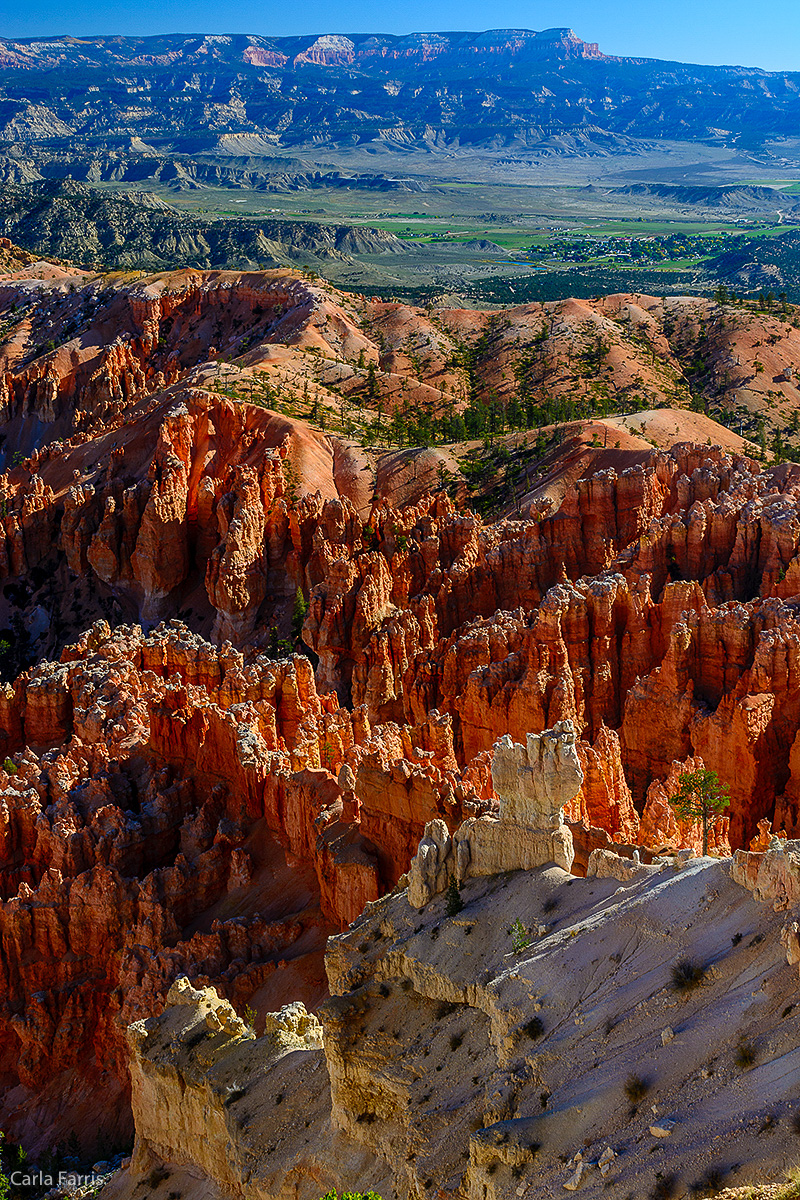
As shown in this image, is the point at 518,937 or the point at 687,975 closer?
the point at 687,975

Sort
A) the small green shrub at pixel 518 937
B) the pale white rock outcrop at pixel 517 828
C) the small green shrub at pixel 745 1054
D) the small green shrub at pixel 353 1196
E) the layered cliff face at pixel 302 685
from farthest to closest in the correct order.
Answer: the layered cliff face at pixel 302 685
the pale white rock outcrop at pixel 517 828
the small green shrub at pixel 518 937
the small green shrub at pixel 353 1196
the small green shrub at pixel 745 1054

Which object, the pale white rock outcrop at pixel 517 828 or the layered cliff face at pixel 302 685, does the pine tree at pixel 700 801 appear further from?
the pale white rock outcrop at pixel 517 828

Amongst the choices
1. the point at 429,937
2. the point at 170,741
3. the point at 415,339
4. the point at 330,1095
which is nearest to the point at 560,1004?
the point at 429,937

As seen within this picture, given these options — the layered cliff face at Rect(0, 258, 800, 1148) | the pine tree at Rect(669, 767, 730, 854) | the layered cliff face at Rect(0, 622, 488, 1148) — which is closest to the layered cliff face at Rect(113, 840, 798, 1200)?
the layered cliff face at Rect(0, 258, 800, 1148)

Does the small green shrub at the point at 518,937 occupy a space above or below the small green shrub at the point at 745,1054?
below

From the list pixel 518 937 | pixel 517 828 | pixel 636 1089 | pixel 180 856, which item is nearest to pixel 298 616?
pixel 180 856

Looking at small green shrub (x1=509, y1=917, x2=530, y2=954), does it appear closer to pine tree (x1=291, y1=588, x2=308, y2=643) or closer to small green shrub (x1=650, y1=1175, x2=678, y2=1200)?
small green shrub (x1=650, y1=1175, x2=678, y2=1200)

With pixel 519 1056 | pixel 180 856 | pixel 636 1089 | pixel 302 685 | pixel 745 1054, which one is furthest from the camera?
pixel 302 685

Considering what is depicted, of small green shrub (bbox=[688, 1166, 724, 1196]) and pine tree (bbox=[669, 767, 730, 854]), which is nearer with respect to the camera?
small green shrub (bbox=[688, 1166, 724, 1196])

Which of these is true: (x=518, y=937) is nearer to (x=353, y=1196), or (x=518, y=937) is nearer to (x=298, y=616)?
(x=353, y=1196)

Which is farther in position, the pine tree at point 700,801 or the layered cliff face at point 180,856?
the layered cliff face at point 180,856

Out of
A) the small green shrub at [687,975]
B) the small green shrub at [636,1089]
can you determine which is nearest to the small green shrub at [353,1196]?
the small green shrub at [636,1089]
